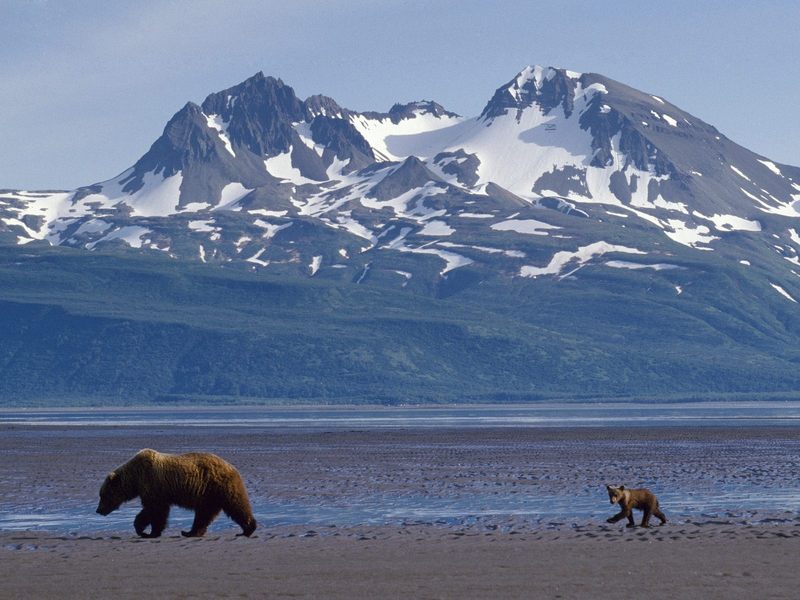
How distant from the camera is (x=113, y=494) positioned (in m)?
30.7

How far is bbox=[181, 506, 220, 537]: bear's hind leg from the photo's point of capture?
2961 cm

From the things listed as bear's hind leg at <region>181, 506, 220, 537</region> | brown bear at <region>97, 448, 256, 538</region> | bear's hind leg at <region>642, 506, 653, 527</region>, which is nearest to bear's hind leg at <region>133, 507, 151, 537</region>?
brown bear at <region>97, 448, 256, 538</region>

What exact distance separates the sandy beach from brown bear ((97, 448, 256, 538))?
505 mm

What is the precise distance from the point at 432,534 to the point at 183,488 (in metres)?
5.55

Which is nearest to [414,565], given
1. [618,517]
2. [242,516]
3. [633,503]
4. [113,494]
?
[242,516]

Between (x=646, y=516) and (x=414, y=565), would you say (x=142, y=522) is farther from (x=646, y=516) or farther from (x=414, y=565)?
(x=646, y=516)

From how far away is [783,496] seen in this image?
Answer: 40344mm

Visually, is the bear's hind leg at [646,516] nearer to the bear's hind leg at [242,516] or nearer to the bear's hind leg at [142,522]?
the bear's hind leg at [242,516]

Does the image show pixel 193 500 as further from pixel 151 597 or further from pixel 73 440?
pixel 73 440

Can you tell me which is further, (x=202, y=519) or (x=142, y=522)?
(x=142, y=522)

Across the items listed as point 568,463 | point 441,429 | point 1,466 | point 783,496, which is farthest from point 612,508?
point 441,429

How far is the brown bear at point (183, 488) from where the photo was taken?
29047 millimetres

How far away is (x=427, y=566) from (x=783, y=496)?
17.9m

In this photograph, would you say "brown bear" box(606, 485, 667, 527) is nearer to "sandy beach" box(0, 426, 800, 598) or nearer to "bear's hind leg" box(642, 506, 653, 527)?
"bear's hind leg" box(642, 506, 653, 527)
